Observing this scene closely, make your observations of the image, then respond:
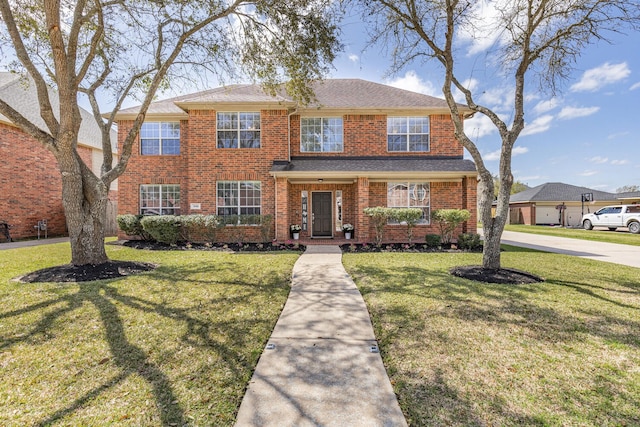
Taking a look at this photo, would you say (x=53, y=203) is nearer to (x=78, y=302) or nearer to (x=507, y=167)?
(x=78, y=302)

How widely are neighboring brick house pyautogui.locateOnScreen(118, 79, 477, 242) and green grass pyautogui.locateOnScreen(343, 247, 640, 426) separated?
21.5 feet

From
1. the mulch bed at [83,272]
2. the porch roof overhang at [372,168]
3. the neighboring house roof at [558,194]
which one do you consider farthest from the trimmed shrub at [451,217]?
the neighboring house roof at [558,194]

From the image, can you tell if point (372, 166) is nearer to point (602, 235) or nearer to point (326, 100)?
point (326, 100)

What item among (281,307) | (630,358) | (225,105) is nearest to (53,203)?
(225,105)

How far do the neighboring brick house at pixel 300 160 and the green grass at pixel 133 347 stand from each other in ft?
21.4

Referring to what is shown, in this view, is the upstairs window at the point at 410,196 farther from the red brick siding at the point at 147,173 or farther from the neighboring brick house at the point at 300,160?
the red brick siding at the point at 147,173

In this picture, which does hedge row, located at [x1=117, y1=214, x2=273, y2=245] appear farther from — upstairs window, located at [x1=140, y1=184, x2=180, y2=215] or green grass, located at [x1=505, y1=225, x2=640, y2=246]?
green grass, located at [x1=505, y1=225, x2=640, y2=246]

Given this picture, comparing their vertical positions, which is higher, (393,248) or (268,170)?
(268,170)

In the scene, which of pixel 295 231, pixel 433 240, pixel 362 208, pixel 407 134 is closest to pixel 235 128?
pixel 295 231

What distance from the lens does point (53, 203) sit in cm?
1494

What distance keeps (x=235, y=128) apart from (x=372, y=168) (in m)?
6.06

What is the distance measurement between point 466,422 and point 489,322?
2283mm

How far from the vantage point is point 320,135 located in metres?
13.3

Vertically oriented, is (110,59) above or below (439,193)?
above
